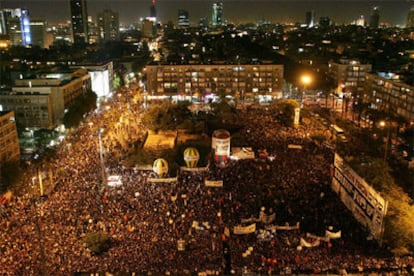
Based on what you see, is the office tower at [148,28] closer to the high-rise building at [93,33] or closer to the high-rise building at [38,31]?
the high-rise building at [93,33]

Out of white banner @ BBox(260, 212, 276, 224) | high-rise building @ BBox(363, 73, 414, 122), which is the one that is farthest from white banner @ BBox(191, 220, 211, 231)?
high-rise building @ BBox(363, 73, 414, 122)

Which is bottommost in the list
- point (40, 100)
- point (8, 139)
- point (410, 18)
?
point (8, 139)

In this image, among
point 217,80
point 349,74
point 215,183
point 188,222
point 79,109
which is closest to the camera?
point 188,222

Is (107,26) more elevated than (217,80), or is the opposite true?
(107,26)

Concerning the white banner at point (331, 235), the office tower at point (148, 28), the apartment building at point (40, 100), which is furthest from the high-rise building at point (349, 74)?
the office tower at point (148, 28)

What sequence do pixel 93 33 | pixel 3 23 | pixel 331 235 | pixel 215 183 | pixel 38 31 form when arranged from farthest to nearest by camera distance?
1. pixel 93 33
2. pixel 38 31
3. pixel 3 23
4. pixel 215 183
5. pixel 331 235

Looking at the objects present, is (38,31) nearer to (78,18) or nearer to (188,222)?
(78,18)

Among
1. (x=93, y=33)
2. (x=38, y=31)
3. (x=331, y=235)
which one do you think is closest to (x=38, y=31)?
(x=38, y=31)

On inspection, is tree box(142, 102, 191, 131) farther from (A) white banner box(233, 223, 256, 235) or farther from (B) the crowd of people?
(A) white banner box(233, 223, 256, 235)
